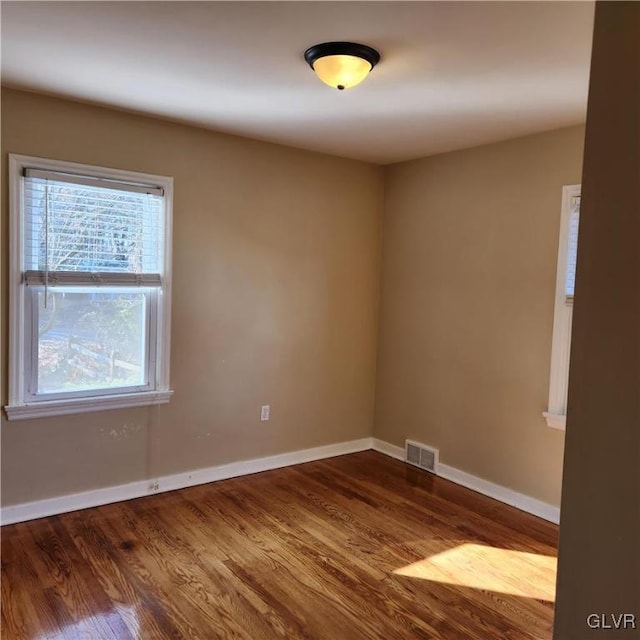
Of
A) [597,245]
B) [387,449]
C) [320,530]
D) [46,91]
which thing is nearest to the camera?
[597,245]

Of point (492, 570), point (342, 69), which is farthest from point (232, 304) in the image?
point (492, 570)

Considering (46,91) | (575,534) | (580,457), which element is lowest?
(575,534)

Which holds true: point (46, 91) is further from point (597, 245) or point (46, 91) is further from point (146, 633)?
point (597, 245)

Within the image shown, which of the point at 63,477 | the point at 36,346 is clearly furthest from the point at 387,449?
the point at 36,346

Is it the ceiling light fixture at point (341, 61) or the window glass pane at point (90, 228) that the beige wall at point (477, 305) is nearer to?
the ceiling light fixture at point (341, 61)

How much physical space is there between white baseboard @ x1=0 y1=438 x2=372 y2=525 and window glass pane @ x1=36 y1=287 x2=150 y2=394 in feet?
2.08

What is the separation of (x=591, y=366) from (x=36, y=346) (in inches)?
112

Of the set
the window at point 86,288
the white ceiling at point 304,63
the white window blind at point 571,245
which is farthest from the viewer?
the white window blind at point 571,245

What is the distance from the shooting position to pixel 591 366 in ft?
3.75

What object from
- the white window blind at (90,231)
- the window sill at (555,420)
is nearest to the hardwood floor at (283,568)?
the window sill at (555,420)

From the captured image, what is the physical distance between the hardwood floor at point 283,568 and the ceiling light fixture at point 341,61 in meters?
2.22

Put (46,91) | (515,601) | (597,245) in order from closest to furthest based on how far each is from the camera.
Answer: (597,245), (515,601), (46,91)

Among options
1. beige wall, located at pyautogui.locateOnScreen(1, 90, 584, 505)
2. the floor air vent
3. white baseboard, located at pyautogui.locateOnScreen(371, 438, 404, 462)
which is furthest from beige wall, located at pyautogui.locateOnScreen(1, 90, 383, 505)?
the floor air vent

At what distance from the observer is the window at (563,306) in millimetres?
3186
